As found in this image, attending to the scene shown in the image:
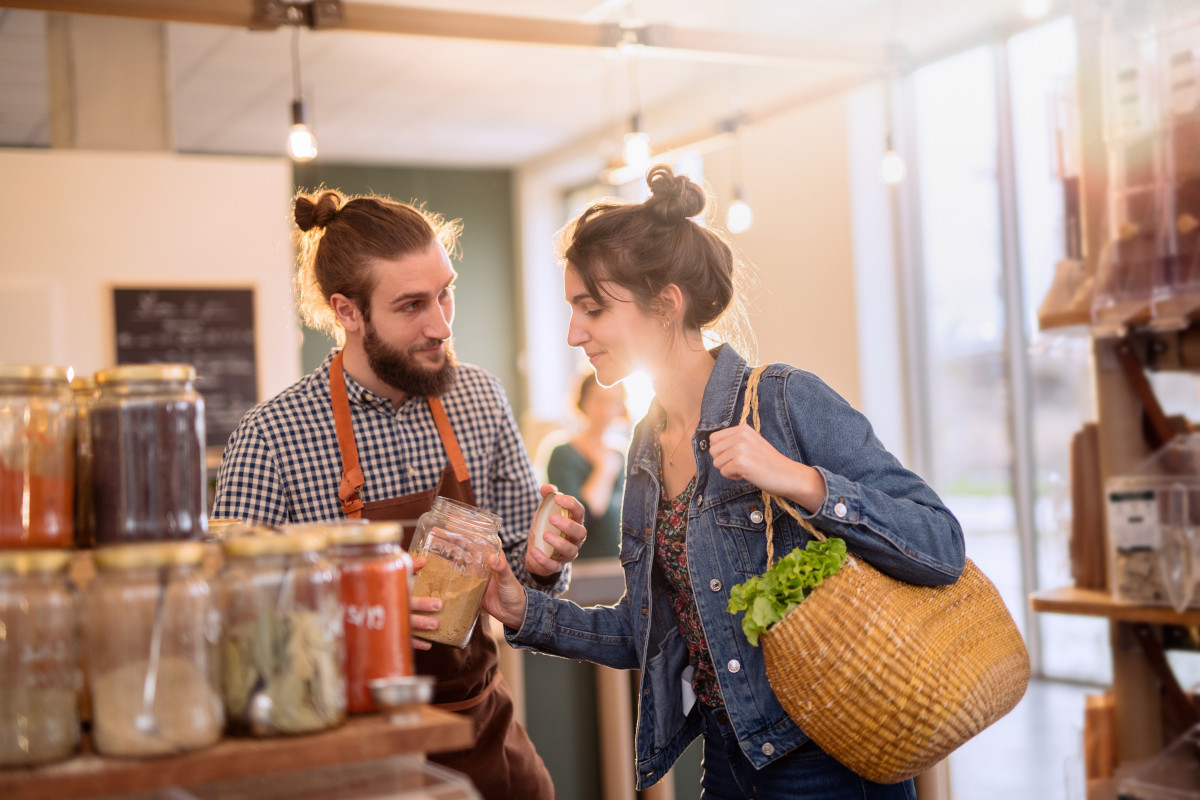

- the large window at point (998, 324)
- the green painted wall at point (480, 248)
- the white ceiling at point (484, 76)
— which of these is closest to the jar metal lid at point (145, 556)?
the white ceiling at point (484, 76)

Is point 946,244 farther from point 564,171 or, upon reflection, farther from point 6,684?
point 6,684

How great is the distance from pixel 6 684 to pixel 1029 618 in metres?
5.43

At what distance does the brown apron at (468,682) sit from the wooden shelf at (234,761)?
32.8 inches

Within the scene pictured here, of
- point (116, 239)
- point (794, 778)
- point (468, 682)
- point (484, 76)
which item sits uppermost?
point (484, 76)

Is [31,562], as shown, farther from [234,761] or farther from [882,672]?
[882,672]

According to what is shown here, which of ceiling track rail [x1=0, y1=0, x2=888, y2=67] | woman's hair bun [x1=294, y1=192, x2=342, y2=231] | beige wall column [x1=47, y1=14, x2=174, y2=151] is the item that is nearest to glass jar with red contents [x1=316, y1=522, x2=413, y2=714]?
woman's hair bun [x1=294, y1=192, x2=342, y2=231]

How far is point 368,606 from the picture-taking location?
0.97 metres

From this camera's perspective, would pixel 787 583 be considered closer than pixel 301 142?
Yes

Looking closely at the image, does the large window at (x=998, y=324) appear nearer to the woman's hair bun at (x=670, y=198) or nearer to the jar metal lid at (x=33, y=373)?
the woman's hair bun at (x=670, y=198)

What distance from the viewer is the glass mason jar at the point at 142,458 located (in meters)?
0.95

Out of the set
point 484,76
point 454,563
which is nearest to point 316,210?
point 454,563

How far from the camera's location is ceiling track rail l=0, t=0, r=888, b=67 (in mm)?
3229

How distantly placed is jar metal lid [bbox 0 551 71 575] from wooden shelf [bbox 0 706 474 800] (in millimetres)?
155

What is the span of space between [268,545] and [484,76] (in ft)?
20.5
